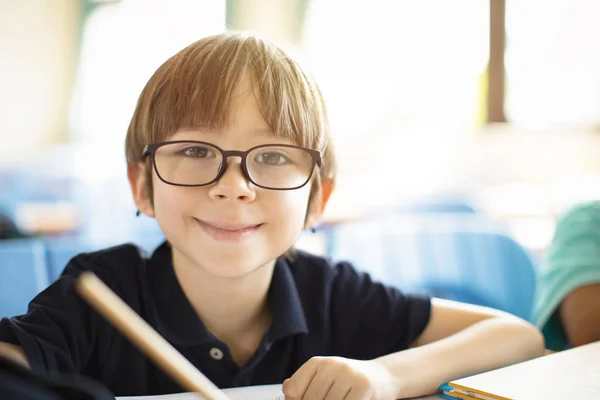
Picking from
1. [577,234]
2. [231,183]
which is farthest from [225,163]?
[577,234]

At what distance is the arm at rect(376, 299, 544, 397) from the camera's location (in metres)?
0.75

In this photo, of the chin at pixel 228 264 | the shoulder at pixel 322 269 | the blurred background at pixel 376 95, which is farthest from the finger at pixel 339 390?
the blurred background at pixel 376 95

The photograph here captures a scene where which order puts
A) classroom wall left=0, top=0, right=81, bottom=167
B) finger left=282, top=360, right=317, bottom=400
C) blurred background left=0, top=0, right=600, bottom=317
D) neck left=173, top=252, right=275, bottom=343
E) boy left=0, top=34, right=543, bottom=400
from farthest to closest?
Answer: classroom wall left=0, top=0, right=81, bottom=167 < blurred background left=0, top=0, right=600, bottom=317 < neck left=173, top=252, right=275, bottom=343 < boy left=0, top=34, right=543, bottom=400 < finger left=282, top=360, right=317, bottom=400

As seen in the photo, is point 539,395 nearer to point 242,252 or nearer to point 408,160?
point 242,252

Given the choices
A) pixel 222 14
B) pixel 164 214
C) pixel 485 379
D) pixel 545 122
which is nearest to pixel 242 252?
pixel 164 214

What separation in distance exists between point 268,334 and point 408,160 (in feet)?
11.3

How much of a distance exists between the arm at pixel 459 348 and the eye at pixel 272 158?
0.81 ft

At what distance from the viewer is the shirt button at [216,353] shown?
2.83ft

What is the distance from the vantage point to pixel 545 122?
13.0 feet

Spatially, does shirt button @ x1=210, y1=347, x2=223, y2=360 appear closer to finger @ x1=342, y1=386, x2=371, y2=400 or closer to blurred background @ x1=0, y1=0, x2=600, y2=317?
finger @ x1=342, y1=386, x2=371, y2=400

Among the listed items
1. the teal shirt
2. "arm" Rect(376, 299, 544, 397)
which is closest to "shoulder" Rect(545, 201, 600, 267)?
the teal shirt

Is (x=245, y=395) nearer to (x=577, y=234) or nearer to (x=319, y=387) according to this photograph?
(x=319, y=387)

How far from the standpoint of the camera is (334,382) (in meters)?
0.69

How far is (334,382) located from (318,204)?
36 centimetres
